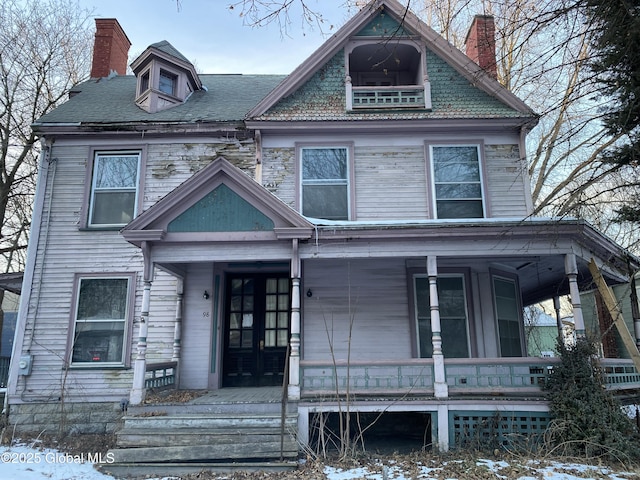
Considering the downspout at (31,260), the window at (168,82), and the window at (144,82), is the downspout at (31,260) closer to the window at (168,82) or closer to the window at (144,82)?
the window at (144,82)

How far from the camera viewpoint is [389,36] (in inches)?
415

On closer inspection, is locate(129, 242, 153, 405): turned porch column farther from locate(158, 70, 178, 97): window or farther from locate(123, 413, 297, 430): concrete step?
locate(158, 70, 178, 97): window

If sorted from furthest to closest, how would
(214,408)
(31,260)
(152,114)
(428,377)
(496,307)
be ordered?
(152,114), (31,260), (496,307), (428,377), (214,408)

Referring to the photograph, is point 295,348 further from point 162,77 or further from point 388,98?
point 162,77

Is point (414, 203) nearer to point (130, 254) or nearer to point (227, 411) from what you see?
point (227, 411)

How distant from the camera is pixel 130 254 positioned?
32.4ft

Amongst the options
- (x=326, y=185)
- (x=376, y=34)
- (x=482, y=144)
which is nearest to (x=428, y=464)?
(x=326, y=185)

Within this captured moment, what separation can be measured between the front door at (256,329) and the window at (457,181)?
3.96 meters

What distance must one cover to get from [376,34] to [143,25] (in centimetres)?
694

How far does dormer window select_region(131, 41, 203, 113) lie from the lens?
11.3 meters

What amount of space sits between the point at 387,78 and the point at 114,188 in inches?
287

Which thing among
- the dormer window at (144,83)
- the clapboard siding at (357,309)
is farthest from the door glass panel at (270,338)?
the dormer window at (144,83)

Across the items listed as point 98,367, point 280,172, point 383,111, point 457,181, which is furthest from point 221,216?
point 457,181

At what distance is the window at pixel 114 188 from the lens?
10.2 metres
